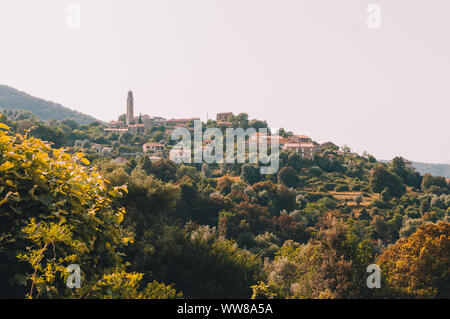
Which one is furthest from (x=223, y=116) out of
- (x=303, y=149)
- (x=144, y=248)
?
(x=144, y=248)

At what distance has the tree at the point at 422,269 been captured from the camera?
1524 cm

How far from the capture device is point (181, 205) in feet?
161

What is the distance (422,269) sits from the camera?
17250mm

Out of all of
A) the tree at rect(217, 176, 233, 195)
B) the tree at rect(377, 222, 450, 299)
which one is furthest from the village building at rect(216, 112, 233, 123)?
the tree at rect(377, 222, 450, 299)

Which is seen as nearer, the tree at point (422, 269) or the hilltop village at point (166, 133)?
the tree at point (422, 269)

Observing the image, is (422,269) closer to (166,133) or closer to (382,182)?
(382,182)

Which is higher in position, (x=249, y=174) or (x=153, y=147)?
(x=153, y=147)

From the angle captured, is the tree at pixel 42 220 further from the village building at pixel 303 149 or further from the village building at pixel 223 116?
the village building at pixel 223 116

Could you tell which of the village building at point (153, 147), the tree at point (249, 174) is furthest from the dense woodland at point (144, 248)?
the village building at point (153, 147)

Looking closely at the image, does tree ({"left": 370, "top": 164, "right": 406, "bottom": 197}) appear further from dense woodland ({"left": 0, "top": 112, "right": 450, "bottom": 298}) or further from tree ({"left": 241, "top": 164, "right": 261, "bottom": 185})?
dense woodland ({"left": 0, "top": 112, "right": 450, "bottom": 298})

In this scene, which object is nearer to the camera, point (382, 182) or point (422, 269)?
point (422, 269)

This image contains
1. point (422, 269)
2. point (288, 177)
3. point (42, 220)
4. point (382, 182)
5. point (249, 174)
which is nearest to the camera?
point (42, 220)
